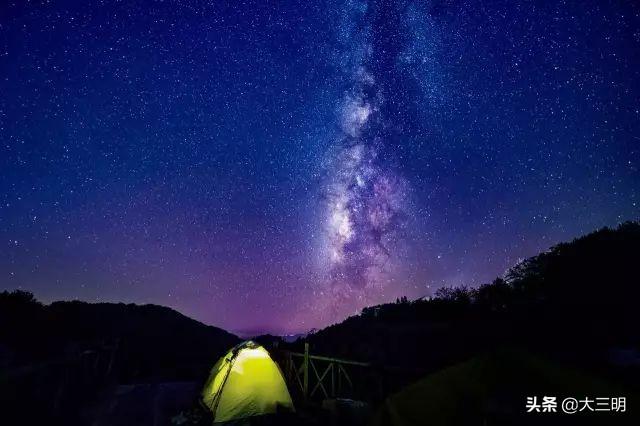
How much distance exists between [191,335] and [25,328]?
60.7ft

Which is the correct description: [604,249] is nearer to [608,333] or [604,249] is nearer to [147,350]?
[608,333]

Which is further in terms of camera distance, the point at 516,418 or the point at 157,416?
the point at 157,416

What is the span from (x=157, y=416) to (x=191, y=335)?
27250 millimetres

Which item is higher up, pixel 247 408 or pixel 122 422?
pixel 247 408

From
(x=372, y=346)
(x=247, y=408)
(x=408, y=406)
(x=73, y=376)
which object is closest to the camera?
(x=408, y=406)

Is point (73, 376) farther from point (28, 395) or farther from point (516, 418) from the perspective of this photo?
point (516, 418)

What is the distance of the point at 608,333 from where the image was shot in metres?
14.4

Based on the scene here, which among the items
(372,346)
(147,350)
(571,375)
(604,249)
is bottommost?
(147,350)

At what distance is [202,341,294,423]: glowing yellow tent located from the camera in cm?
824

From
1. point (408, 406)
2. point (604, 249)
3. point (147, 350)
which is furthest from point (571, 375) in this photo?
point (147, 350)

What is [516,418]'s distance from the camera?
10.3 ft

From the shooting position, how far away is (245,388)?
27.7 feet

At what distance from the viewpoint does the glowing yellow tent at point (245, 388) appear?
8.24m

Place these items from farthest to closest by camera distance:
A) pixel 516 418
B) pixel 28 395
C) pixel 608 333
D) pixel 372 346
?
pixel 372 346
pixel 608 333
pixel 28 395
pixel 516 418
